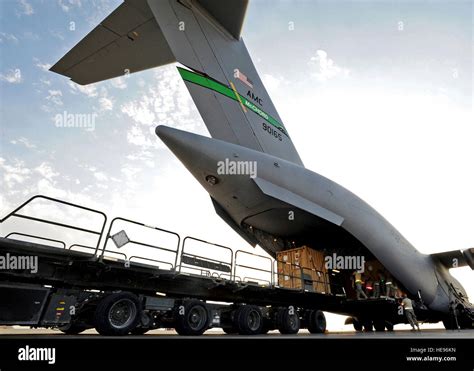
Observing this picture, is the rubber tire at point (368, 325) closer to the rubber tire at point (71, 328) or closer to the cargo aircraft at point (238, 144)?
the cargo aircraft at point (238, 144)

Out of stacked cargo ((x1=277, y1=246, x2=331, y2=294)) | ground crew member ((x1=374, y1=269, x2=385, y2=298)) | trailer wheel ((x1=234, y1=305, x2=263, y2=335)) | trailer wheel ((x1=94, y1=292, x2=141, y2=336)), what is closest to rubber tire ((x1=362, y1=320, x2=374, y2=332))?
ground crew member ((x1=374, y1=269, x2=385, y2=298))

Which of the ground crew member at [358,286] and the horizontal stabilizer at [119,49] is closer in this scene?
the horizontal stabilizer at [119,49]

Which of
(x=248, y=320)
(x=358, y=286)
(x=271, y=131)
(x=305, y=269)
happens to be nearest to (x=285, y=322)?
(x=248, y=320)

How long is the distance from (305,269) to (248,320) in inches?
171

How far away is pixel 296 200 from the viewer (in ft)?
35.3

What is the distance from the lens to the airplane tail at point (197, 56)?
1042 centimetres

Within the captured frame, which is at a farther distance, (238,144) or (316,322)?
(238,144)

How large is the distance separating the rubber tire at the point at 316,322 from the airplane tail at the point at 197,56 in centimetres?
535

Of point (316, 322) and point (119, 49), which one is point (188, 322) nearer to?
point (316, 322)

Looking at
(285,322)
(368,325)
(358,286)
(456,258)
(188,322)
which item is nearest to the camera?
(188,322)

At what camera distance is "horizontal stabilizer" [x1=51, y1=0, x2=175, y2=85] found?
1055cm

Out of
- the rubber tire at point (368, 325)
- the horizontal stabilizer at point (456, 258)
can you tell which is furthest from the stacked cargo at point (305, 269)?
the horizontal stabilizer at point (456, 258)

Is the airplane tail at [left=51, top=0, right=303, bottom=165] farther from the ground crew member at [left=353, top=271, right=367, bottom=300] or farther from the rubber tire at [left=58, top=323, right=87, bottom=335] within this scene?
the rubber tire at [left=58, top=323, right=87, bottom=335]

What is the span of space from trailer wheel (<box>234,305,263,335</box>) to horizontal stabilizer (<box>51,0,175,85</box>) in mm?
8775
